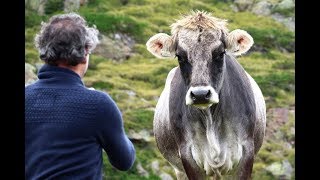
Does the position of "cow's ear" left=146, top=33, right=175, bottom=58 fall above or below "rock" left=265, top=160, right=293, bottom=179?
above

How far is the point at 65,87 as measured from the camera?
19.2ft

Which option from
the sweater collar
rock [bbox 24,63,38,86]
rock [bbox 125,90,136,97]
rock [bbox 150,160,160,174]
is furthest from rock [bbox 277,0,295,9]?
the sweater collar

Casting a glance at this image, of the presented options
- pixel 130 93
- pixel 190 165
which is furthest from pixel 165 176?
pixel 190 165

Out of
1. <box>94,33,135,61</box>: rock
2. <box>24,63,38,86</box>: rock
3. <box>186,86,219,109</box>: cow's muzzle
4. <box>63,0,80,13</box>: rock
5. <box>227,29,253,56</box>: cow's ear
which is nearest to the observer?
<box>186,86,219,109</box>: cow's muzzle

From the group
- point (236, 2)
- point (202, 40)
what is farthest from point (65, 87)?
point (236, 2)

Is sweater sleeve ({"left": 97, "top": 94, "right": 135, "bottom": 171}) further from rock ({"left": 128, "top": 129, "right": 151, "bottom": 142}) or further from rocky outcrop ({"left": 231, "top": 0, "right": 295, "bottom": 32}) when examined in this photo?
rocky outcrop ({"left": 231, "top": 0, "right": 295, "bottom": 32})

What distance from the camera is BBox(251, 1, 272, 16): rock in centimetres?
4757

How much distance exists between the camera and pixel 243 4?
163ft

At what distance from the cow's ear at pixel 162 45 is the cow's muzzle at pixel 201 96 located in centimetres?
104

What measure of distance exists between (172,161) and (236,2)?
131ft

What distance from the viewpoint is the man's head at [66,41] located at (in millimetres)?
5754

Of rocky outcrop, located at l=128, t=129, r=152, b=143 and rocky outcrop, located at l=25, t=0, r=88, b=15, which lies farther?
rocky outcrop, located at l=25, t=0, r=88, b=15
